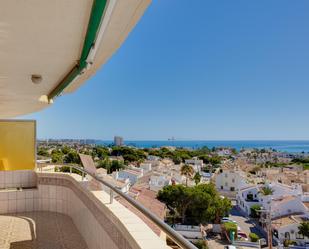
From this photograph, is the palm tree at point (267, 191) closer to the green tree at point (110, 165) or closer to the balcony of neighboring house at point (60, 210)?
the green tree at point (110, 165)

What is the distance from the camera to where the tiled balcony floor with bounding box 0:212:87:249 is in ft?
9.67

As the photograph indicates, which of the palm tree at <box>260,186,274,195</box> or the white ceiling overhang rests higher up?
the white ceiling overhang

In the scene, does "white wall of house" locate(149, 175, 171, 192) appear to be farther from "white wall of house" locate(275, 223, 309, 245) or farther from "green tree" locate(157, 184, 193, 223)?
"white wall of house" locate(275, 223, 309, 245)

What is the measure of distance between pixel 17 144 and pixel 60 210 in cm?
211

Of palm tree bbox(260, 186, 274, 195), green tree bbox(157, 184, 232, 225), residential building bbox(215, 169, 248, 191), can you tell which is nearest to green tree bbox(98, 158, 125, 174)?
residential building bbox(215, 169, 248, 191)

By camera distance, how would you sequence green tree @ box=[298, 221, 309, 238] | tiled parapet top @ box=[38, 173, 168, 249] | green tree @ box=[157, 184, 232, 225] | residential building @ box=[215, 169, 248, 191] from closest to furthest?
tiled parapet top @ box=[38, 173, 168, 249] → green tree @ box=[298, 221, 309, 238] → green tree @ box=[157, 184, 232, 225] → residential building @ box=[215, 169, 248, 191]

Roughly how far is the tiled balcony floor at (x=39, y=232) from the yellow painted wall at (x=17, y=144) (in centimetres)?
166

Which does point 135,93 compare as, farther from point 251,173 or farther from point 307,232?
point 307,232

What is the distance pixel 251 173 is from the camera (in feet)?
175

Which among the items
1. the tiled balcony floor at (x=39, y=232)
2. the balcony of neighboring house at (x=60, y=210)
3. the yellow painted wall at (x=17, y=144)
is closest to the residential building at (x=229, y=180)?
the yellow painted wall at (x=17, y=144)

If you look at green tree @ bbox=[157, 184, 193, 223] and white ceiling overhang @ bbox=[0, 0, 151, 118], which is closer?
white ceiling overhang @ bbox=[0, 0, 151, 118]

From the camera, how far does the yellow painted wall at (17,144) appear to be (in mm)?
5520

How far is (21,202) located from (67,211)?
88 cm

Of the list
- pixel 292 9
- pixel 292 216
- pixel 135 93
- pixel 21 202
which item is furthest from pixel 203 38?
pixel 21 202
